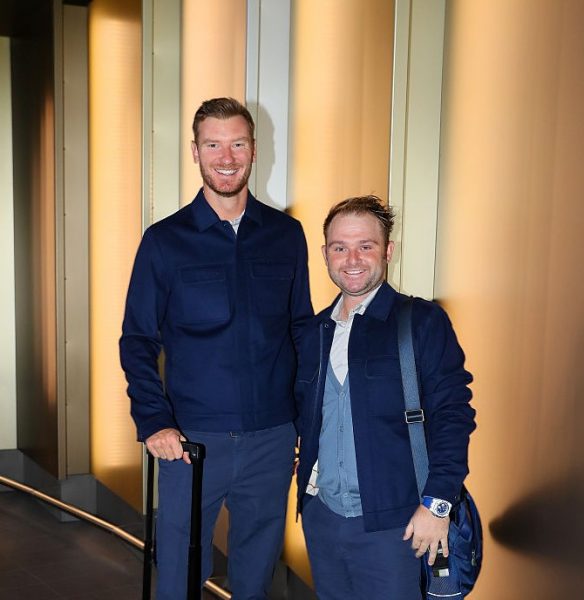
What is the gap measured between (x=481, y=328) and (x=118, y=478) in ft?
10.2

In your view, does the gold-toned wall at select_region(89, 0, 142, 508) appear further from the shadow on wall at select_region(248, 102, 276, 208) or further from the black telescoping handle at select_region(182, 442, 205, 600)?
the black telescoping handle at select_region(182, 442, 205, 600)

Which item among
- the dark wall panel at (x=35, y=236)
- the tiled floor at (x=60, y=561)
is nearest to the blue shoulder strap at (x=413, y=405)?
the tiled floor at (x=60, y=561)

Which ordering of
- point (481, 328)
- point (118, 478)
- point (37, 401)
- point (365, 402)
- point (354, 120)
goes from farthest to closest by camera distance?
point (37, 401) < point (118, 478) < point (354, 120) < point (481, 328) < point (365, 402)

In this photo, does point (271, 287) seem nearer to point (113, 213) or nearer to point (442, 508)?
point (442, 508)

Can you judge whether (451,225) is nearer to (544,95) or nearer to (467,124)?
(467,124)

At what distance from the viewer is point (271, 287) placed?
2451 mm

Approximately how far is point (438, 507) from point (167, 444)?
29.1 inches

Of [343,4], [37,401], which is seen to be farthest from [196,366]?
[37,401]

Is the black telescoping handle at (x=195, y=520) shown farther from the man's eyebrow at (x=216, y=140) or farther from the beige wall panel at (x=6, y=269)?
the beige wall panel at (x=6, y=269)

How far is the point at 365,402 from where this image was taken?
1.87 metres

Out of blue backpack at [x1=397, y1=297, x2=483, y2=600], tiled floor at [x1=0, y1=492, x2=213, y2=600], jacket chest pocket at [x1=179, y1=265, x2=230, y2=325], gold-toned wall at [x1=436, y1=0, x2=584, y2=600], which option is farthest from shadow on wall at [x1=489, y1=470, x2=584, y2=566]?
tiled floor at [x1=0, y1=492, x2=213, y2=600]

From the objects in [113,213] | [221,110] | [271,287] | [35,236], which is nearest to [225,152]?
[221,110]

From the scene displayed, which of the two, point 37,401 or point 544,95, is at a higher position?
point 544,95

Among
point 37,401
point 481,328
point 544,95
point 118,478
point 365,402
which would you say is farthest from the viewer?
point 37,401
